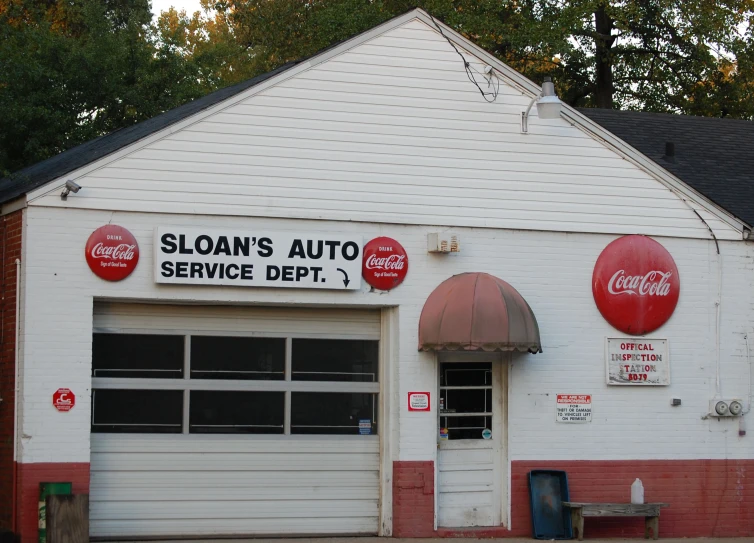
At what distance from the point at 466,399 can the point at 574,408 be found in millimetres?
1386

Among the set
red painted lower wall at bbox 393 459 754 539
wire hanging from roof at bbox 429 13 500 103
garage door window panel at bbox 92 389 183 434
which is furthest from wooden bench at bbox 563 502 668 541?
wire hanging from roof at bbox 429 13 500 103

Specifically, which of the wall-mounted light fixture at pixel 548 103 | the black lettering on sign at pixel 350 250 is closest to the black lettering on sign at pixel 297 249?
the black lettering on sign at pixel 350 250

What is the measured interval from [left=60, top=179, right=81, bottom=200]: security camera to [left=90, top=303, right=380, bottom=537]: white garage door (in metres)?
1.36

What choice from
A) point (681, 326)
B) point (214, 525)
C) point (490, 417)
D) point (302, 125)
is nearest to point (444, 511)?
point (490, 417)

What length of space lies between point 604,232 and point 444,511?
4.14 m

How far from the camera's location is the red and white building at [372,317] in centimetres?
1318

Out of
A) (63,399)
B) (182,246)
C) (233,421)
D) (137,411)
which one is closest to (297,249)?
(182,246)

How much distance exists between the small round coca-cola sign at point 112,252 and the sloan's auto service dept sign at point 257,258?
0.30 metres

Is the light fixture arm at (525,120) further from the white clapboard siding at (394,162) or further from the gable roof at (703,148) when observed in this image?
the gable roof at (703,148)

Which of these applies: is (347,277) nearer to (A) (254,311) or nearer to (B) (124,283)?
(A) (254,311)

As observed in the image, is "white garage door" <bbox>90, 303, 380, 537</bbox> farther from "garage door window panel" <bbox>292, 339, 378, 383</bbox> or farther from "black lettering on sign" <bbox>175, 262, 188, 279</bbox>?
"black lettering on sign" <bbox>175, 262, 188, 279</bbox>

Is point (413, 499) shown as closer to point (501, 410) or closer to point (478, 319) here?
point (501, 410)

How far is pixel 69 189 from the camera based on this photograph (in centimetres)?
1287

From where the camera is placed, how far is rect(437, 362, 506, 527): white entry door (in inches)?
566
